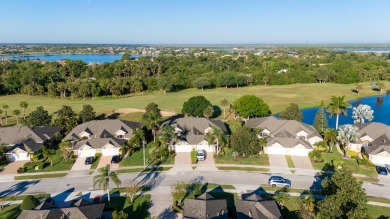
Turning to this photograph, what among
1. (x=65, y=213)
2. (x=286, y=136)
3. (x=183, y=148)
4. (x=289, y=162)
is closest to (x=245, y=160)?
(x=289, y=162)

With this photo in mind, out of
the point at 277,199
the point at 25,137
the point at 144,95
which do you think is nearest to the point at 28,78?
the point at 144,95

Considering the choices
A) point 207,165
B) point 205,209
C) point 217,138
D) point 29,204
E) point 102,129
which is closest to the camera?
point 205,209

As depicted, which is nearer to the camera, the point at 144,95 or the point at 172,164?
the point at 172,164

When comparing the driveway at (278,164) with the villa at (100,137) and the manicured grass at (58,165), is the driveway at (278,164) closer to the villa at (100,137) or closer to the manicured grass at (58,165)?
the villa at (100,137)

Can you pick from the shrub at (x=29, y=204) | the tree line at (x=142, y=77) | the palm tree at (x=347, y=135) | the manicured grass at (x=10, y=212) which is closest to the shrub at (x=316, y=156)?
the palm tree at (x=347, y=135)

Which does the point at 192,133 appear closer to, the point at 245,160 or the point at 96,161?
the point at 245,160

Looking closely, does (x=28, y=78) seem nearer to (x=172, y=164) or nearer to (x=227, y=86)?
(x=227, y=86)

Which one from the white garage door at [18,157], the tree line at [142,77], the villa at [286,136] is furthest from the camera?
the tree line at [142,77]
